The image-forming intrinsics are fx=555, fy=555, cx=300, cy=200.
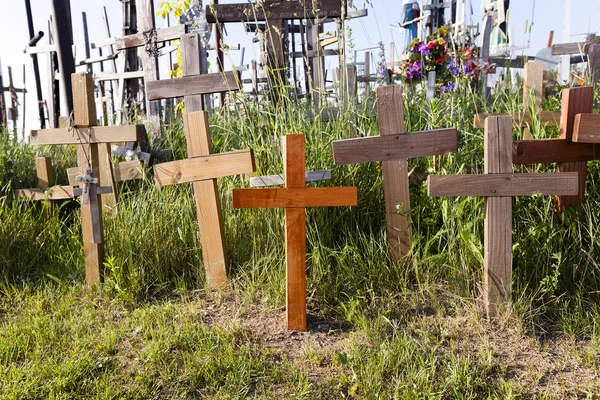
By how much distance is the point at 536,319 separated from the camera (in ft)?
10.2

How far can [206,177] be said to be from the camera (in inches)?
136

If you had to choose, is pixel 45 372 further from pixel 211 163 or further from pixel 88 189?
pixel 211 163

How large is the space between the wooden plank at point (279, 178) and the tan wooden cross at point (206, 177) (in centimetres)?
19

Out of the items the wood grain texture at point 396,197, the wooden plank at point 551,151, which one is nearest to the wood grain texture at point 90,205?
the wood grain texture at point 396,197

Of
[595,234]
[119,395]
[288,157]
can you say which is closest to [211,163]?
[288,157]

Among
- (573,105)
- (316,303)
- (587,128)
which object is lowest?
(316,303)

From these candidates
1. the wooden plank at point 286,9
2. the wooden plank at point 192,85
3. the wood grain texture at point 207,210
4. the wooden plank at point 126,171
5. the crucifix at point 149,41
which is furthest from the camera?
the crucifix at point 149,41

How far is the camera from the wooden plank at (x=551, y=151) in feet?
10.5

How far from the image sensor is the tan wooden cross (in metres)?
3.41

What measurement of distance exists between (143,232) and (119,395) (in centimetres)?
137

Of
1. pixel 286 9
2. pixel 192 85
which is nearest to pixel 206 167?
pixel 192 85

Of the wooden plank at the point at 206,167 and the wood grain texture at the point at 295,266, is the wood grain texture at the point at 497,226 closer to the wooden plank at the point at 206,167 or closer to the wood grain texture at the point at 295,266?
the wood grain texture at the point at 295,266

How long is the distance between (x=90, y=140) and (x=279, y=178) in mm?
1290

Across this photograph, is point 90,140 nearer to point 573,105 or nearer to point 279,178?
point 279,178
